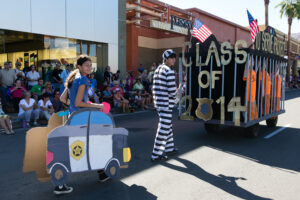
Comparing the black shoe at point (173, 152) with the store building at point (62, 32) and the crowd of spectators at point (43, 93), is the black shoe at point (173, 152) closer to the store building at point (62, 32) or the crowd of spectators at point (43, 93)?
the crowd of spectators at point (43, 93)

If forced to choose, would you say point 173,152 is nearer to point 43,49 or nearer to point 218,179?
point 218,179

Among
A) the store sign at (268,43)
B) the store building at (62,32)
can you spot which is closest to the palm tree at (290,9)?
the store building at (62,32)

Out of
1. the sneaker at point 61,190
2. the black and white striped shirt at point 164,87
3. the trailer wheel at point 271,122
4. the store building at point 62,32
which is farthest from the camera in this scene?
the store building at point 62,32

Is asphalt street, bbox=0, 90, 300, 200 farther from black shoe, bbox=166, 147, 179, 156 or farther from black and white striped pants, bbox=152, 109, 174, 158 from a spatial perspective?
black and white striped pants, bbox=152, 109, 174, 158

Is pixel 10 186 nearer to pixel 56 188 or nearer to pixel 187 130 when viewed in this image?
pixel 56 188

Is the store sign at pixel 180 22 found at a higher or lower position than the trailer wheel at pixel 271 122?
higher

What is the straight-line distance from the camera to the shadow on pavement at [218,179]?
141 inches

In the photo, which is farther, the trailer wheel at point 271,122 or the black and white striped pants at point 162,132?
the trailer wheel at point 271,122

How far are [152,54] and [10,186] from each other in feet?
66.6

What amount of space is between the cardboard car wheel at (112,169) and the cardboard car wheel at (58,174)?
0.56 m

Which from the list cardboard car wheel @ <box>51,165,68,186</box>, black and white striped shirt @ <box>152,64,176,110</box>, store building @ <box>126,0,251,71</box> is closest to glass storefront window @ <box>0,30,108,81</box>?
store building @ <box>126,0,251,71</box>

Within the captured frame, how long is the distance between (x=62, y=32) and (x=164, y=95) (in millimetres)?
9557

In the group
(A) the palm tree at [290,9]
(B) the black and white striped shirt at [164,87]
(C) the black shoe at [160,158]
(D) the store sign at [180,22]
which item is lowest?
(C) the black shoe at [160,158]

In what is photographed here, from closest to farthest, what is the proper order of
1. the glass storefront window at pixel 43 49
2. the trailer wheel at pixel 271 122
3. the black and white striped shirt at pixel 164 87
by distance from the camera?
the black and white striped shirt at pixel 164 87 → the trailer wheel at pixel 271 122 → the glass storefront window at pixel 43 49
